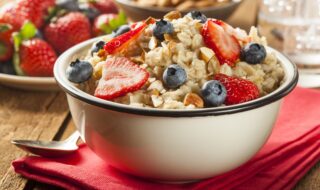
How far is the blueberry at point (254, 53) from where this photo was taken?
4.10 ft

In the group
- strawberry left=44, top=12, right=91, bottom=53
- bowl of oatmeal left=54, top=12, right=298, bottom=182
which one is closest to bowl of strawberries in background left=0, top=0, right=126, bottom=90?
strawberry left=44, top=12, right=91, bottom=53

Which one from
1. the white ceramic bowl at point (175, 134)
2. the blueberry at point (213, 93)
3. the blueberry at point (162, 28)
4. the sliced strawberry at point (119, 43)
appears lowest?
the white ceramic bowl at point (175, 134)

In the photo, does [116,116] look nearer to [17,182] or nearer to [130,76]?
[130,76]

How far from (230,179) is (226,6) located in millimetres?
859

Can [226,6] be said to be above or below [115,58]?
below

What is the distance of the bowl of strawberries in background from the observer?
1724 mm

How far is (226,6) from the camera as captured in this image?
6.44 feet

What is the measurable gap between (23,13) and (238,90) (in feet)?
3.03

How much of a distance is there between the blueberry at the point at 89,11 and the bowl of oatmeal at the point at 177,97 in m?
0.66

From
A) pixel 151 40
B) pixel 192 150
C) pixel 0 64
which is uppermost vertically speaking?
pixel 151 40

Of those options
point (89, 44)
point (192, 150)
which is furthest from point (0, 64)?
point (192, 150)

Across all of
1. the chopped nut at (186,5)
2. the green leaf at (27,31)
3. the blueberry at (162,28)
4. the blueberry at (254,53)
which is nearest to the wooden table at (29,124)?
the green leaf at (27,31)

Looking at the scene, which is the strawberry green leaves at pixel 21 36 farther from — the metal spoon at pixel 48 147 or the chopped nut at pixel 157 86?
the chopped nut at pixel 157 86

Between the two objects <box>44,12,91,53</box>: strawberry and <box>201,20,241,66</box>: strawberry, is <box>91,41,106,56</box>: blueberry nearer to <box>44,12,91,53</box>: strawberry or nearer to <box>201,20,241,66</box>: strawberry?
<box>201,20,241,66</box>: strawberry
